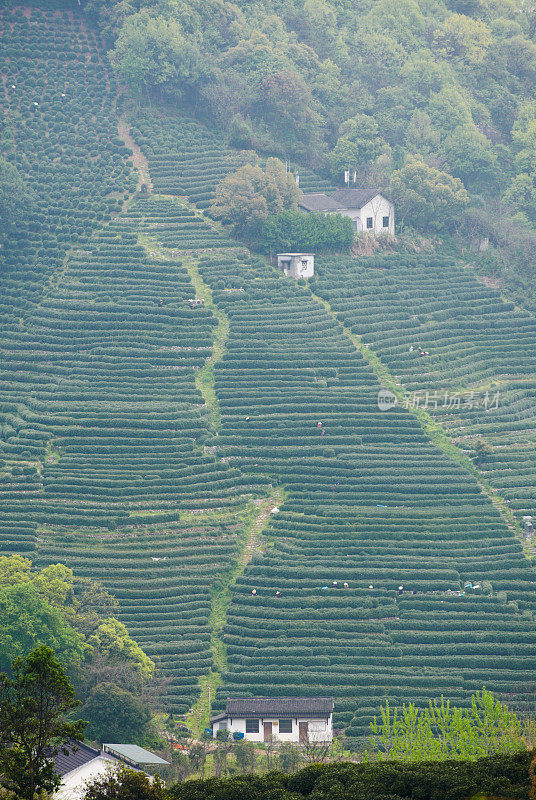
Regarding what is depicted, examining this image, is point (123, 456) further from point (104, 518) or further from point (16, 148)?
point (16, 148)

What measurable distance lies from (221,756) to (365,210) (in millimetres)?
44878

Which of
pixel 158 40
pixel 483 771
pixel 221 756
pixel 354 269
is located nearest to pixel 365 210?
pixel 354 269

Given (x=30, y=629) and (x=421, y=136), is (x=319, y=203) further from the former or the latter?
(x=30, y=629)

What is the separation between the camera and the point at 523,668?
4788 centimetres

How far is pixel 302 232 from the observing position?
2975 inches

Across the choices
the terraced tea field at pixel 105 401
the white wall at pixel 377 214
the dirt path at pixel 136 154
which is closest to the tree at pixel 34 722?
the terraced tea field at pixel 105 401

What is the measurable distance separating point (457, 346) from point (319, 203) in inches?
664

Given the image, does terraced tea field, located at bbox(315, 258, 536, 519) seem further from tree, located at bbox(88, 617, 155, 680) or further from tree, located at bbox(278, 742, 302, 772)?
tree, located at bbox(88, 617, 155, 680)

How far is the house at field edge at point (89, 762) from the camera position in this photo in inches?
1524

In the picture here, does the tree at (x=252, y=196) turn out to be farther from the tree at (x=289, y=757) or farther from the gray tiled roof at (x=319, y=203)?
the tree at (x=289, y=757)

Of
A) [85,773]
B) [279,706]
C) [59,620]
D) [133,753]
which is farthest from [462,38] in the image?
[85,773]

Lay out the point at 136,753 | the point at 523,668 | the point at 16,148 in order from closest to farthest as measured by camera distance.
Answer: the point at 136,753, the point at 523,668, the point at 16,148

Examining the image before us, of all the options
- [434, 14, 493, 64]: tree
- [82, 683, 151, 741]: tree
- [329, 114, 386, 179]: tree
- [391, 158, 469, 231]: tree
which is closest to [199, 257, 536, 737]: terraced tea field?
[82, 683, 151, 741]: tree

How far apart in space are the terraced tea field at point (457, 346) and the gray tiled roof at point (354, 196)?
5168 millimetres
